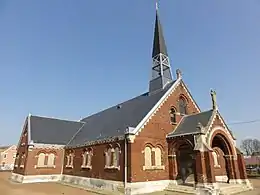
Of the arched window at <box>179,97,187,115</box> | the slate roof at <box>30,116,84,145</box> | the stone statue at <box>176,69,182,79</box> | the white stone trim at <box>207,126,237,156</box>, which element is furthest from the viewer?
the slate roof at <box>30,116,84,145</box>

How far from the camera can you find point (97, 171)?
22.6m

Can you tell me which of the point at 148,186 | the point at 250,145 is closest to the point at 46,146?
the point at 148,186

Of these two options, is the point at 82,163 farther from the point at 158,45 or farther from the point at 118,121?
the point at 158,45

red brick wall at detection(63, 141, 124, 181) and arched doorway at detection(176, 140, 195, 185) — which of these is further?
arched doorway at detection(176, 140, 195, 185)

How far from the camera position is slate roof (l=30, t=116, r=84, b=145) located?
3097 cm

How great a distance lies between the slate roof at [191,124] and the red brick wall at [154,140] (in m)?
0.73

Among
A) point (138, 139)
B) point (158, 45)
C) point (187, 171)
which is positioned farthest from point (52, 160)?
point (158, 45)

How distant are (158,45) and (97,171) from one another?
1809 centimetres

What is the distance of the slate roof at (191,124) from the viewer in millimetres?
19634

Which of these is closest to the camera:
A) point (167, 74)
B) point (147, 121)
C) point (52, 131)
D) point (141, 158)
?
point (141, 158)

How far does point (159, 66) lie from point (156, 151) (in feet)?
39.4

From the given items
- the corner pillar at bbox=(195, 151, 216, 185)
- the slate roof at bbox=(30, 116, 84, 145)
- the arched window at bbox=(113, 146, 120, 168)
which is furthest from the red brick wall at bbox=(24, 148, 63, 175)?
the corner pillar at bbox=(195, 151, 216, 185)

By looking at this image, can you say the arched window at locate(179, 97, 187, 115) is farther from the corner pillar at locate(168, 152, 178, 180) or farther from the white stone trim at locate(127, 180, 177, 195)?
the white stone trim at locate(127, 180, 177, 195)

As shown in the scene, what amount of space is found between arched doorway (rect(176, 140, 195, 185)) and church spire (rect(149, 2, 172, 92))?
26.1 ft
